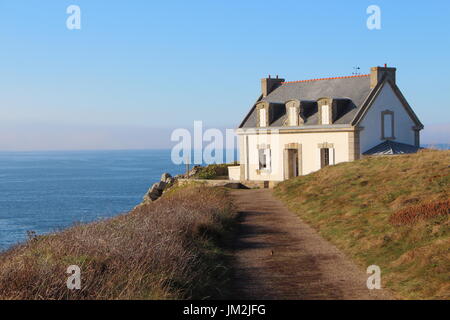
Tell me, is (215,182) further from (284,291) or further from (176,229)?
(284,291)

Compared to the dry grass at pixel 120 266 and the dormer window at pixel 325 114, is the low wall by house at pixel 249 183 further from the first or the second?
the dry grass at pixel 120 266

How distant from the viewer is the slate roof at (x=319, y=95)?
33.3 meters

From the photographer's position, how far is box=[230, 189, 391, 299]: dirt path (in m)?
9.81

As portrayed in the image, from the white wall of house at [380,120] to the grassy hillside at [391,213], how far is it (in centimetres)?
380

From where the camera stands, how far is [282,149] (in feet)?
116

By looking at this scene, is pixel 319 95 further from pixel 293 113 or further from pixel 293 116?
pixel 293 116

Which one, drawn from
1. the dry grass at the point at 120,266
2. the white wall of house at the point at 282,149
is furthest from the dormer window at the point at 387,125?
the dry grass at the point at 120,266

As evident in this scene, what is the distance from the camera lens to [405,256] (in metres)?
11.4

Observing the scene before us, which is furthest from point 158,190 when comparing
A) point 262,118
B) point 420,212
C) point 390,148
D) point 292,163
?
point 420,212

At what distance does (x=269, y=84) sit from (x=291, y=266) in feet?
93.0

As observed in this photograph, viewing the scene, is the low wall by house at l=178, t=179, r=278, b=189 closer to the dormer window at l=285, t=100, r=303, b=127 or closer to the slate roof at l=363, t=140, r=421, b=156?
the dormer window at l=285, t=100, r=303, b=127

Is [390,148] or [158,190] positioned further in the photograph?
[158,190]
